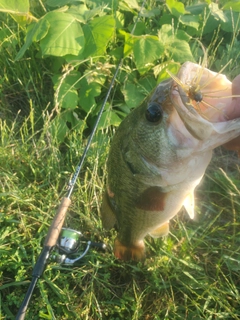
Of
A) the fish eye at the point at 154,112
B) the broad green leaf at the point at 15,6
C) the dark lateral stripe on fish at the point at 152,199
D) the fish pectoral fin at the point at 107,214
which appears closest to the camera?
the fish eye at the point at 154,112

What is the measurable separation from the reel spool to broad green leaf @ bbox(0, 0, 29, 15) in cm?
156

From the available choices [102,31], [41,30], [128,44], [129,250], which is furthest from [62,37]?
[129,250]

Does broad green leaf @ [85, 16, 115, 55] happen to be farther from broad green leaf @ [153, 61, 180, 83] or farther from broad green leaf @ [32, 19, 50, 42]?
broad green leaf @ [153, 61, 180, 83]

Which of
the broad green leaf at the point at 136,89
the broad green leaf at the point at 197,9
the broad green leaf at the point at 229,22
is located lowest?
the broad green leaf at the point at 136,89

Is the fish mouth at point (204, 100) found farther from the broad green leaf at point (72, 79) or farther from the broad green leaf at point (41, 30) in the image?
the broad green leaf at point (72, 79)

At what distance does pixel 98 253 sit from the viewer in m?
2.42

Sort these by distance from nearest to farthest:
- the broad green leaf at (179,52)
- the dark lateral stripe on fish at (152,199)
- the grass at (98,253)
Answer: the dark lateral stripe on fish at (152,199) < the grass at (98,253) < the broad green leaf at (179,52)

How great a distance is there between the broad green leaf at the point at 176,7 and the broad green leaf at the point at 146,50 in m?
0.54

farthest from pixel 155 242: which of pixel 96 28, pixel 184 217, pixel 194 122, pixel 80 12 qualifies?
pixel 80 12

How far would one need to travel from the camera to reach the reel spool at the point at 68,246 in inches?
84.3

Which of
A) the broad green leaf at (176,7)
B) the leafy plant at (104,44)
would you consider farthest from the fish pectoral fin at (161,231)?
the broad green leaf at (176,7)

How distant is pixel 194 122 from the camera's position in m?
1.33

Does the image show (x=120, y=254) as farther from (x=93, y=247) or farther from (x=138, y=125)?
(x=138, y=125)

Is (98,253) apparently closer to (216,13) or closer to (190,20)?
(190,20)
